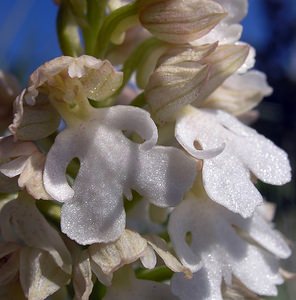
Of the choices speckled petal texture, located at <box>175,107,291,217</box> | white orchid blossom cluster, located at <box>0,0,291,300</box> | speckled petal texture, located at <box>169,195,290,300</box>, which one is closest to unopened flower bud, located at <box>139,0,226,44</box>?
white orchid blossom cluster, located at <box>0,0,291,300</box>

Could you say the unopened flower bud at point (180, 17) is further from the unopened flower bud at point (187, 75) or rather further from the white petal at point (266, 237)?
the white petal at point (266, 237)

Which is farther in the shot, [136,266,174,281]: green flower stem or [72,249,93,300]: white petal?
[136,266,174,281]: green flower stem

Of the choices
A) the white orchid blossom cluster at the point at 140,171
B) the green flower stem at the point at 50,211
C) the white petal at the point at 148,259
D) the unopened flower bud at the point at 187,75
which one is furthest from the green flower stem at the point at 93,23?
the white petal at the point at 148,259

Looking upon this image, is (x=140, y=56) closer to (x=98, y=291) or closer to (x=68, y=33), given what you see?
(x=68, y=33)

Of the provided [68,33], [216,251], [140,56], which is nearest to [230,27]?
[140,56]

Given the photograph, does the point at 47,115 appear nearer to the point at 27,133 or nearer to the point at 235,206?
the point at 27,133

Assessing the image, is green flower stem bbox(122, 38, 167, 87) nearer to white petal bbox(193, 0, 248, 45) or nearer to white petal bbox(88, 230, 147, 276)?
white petal bbox(193, 0, 248, 45)
